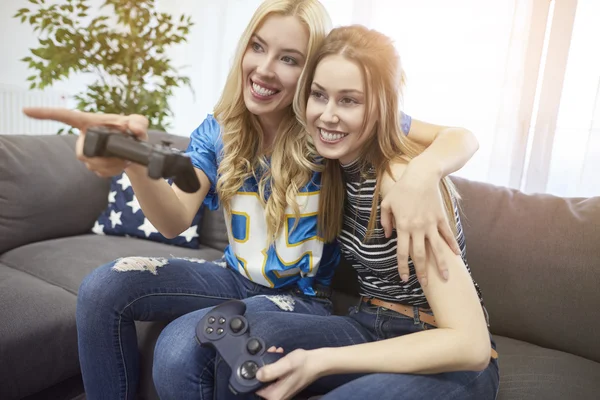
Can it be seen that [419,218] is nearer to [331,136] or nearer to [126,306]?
[331,136]

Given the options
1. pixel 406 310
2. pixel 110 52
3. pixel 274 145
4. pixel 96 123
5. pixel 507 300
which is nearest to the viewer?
pixel 96 123

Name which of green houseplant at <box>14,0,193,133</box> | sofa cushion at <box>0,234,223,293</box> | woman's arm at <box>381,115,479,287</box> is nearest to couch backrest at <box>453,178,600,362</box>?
woman's arm at <box>381,115,479,287</box>

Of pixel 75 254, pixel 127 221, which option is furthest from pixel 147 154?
pixel 127 221

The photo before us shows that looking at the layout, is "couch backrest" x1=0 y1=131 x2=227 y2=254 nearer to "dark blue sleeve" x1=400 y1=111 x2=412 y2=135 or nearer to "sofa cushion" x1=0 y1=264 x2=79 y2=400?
"sofa cushion" x1=0 y1=264 x2=79 y2=400

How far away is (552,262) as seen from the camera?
1210 millimetres

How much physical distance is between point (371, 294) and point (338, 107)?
1.33 ft

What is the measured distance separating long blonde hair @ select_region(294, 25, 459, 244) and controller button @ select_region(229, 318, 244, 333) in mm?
304

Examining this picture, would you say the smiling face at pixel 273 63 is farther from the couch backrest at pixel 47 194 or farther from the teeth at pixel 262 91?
the couch backrest at pixel 47 194

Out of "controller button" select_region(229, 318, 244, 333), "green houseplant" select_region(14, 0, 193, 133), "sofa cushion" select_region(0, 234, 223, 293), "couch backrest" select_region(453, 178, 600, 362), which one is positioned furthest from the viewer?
"green houseplant" select_region(14, 0, 193, 133)

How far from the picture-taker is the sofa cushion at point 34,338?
113 cm

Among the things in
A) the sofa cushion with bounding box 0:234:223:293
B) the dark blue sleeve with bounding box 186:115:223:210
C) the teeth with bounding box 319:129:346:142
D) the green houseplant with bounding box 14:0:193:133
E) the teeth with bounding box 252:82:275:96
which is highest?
the green houseplant with bounding box 14:0:193:133

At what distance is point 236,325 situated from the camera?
846 millimetres

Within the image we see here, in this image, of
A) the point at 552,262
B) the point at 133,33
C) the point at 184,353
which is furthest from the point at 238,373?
the point at 133,33

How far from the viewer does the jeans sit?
2.60 ft
